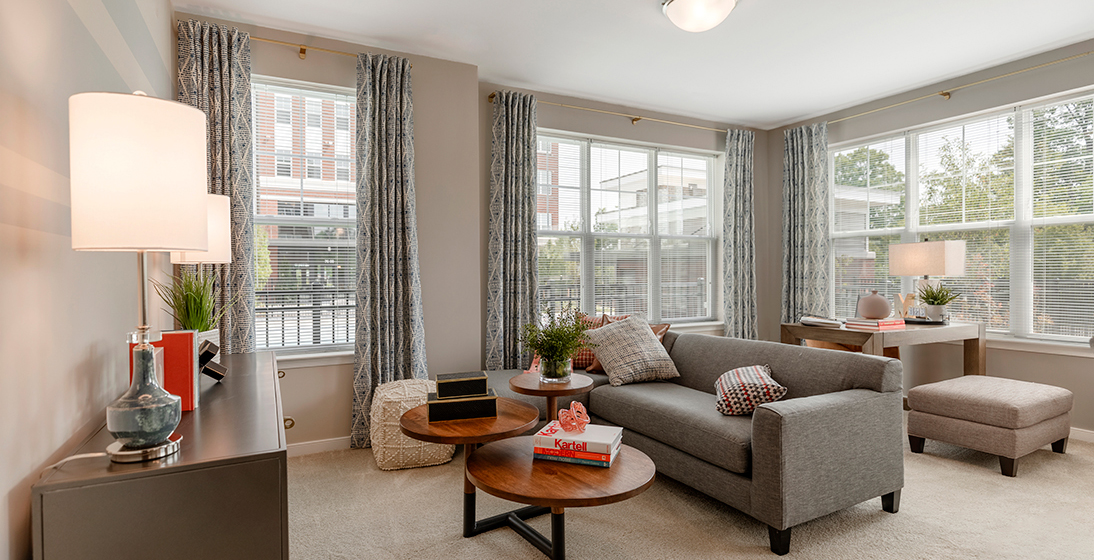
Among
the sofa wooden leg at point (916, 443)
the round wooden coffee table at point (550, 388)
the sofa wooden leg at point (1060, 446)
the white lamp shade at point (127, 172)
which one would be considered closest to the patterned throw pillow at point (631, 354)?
the round wooden coffee table at point (550, 388)

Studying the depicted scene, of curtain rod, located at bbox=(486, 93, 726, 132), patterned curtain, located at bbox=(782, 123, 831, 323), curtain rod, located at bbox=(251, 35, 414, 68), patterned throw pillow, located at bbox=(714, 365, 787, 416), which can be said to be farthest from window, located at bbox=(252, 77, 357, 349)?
patterned curtain, located at bbox=(782, 123, 831, 323)

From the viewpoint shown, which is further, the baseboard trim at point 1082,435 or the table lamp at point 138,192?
the baseboard trim at point 1082,435

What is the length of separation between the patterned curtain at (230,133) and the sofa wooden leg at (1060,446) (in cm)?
488

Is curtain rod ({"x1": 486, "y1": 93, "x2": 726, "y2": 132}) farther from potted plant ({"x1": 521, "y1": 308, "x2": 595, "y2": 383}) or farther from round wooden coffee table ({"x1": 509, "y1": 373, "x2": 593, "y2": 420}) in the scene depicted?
round wooden coffee table ({"x1": 509, "y1": 373, "x2": 593, "y2": 420})

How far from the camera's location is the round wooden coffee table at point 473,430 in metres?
1.94

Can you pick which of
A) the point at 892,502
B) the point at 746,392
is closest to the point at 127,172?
the point at 746,392

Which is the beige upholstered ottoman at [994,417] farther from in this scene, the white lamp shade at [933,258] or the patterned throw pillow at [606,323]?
the patterned throw pillow at [606,323]

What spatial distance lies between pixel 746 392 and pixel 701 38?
2.23 metres

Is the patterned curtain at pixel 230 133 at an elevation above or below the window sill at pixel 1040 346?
above

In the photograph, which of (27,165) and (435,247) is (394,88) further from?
(27,165)

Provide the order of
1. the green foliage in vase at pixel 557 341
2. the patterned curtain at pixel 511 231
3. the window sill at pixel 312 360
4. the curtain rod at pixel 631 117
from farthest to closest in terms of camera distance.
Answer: the curtain rod at pixel 631 117 → the patterned curtain at pixel 511 231 → the window sill at pixel 312 360 → the green foliage in vase at pixel 557 341

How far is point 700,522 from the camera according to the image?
7.80ft

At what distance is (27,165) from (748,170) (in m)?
5.22

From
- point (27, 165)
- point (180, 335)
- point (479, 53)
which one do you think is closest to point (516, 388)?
point (180, 335)
